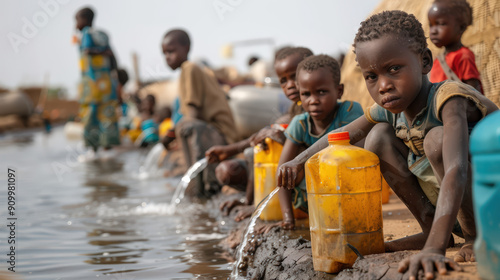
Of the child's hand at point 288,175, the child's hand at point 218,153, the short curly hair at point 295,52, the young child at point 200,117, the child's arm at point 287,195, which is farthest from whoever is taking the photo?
the young child at point 200,117

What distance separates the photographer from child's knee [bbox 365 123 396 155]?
104 inches

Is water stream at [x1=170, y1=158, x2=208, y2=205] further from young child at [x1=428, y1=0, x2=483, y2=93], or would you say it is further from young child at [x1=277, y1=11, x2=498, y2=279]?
young child at [x1=277, y1=11, x2=498, y2=279]

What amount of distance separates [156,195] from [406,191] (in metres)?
4.81

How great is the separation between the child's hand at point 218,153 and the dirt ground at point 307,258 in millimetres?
944

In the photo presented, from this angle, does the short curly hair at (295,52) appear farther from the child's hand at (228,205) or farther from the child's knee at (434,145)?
the child's knee at (434,145)

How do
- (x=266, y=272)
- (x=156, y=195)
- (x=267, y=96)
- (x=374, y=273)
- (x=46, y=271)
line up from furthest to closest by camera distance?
(x=267, y=96), (x=156, y=195), (x=46, y=271), (x=266, y=272), (x=374, y=273)

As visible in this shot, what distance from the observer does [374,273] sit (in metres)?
2.31

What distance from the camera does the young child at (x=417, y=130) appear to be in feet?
6.99

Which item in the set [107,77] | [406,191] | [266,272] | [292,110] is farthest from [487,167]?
[107,77]

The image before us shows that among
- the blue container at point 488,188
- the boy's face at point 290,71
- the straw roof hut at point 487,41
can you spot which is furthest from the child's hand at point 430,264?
the straw roof hut at point 487,41

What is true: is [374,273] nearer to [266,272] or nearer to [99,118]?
[266,272]

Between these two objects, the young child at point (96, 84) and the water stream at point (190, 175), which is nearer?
the water stream at point (190, 175)

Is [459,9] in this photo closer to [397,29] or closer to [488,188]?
[397,29]

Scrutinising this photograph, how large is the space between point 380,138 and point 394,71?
36 centimetres
